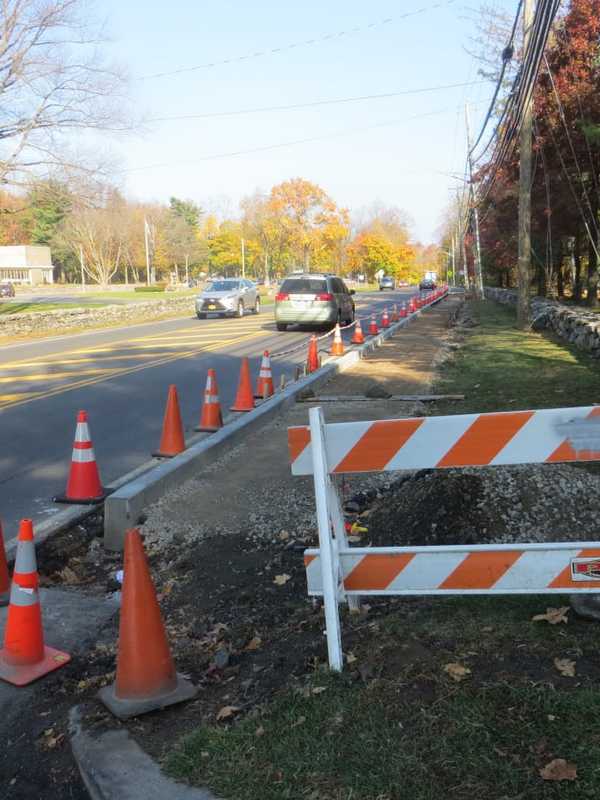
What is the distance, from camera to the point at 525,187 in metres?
20.6

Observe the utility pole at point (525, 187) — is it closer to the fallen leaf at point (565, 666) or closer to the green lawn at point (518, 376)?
the green lawn at point (518, 376)

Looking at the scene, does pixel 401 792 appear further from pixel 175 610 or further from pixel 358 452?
pixel 175 610

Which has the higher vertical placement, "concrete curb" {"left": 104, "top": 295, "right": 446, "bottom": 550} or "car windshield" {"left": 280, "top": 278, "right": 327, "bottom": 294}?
"car windshield" {"left": 280, "top": 278, "right": 327, "bottom": 294}

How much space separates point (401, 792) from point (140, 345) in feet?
63.6

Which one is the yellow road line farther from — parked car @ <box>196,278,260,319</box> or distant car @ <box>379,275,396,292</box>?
distant car @ <box>379,275,396,292</box>

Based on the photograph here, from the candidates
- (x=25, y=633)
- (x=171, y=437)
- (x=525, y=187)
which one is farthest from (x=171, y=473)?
(x=525, y=187)

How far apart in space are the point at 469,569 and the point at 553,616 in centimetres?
67

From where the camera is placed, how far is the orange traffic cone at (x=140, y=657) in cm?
337

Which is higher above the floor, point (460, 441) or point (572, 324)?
point (460, 441)

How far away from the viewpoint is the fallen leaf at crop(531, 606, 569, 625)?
3.54 m

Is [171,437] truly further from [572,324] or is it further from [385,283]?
[385,283]

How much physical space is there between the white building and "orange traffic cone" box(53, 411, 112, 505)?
10014cm

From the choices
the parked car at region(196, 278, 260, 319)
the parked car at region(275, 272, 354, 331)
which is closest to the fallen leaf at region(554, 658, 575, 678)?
the parked car at region(275, 272, 354, 331)

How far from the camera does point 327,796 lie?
251 centimetres
